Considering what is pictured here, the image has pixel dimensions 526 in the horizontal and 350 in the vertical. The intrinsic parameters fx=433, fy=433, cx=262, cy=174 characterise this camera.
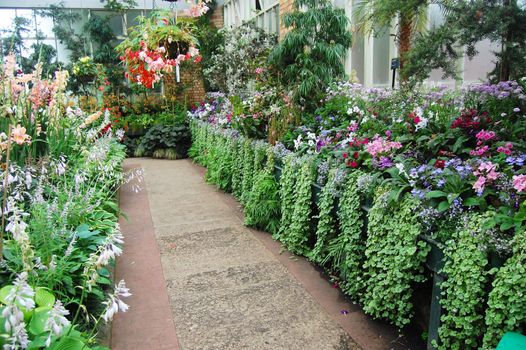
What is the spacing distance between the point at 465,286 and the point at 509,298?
236mm

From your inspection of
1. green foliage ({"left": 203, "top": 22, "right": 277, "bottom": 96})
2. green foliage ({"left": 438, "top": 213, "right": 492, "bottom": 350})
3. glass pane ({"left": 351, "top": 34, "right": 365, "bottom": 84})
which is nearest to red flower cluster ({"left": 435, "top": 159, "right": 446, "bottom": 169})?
green foliage ({"left": 438, "top": 213, "right": 492, "bottom": 350})

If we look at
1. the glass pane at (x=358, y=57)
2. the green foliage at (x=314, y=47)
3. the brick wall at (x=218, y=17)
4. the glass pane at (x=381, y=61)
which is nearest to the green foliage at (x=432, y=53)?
the green foliage at (x=314, y=47)

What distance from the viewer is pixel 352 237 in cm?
270

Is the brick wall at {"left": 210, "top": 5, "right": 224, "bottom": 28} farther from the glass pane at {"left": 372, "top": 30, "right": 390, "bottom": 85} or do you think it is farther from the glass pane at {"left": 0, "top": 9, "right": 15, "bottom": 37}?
the glass pane at {"left": 372, "top": 30, "right": 390, "bottom": 85}

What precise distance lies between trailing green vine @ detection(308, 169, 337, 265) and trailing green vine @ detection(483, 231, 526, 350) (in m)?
1.40

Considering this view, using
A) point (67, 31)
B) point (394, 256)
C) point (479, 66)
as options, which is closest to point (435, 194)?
point (394, 256)

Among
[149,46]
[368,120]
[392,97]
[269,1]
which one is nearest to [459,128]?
[368,120]

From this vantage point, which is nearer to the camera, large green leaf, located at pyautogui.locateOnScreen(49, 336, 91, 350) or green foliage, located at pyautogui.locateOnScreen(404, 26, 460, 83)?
large green leaf, located at pyautogui.locateOnScreen(49, 336, 91, 350)

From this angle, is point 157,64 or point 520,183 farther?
point 157,64

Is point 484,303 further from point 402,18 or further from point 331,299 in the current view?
point 402,18

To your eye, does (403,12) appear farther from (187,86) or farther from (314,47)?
(187,86)

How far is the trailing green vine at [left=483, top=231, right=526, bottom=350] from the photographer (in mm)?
1615

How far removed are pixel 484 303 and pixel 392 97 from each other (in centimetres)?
245

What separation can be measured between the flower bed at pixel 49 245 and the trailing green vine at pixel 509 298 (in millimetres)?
1395
